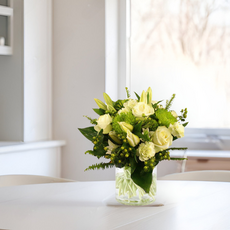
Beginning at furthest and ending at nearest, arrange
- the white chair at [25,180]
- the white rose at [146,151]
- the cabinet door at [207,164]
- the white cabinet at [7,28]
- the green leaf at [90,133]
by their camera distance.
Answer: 1. the white cabinet at [7,28]
2. the cabinet door at [207,164]
3. the white chair at [25,180]
4. the green leaf at [90,133]
5. the white rose at [146,151]

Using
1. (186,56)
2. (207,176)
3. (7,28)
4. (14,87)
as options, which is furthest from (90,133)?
(186,56)

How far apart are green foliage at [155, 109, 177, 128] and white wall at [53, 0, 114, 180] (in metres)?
1.57

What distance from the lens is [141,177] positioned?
3.61 ft

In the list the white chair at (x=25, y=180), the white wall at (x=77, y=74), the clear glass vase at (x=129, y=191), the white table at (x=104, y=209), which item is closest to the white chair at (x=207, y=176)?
the white table at (x=104, y=209)

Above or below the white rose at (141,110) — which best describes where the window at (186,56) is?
above

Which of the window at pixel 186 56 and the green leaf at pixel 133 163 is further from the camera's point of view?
the window at pixel 186 56

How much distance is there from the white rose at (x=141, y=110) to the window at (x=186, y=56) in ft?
5.80

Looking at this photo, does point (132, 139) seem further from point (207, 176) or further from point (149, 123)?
point (207, 176)

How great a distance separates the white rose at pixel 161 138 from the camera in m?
1.10

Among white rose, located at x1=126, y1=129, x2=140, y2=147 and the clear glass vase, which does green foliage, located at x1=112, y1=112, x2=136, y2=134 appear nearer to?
white rose, located at x1=126, y1=129, x2=140, y2=147

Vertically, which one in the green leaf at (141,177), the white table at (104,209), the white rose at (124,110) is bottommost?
the white table at (104,209)

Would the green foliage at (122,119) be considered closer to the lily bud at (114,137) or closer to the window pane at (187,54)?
the lily bud at (114,137)

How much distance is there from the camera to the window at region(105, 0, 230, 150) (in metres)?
2.80

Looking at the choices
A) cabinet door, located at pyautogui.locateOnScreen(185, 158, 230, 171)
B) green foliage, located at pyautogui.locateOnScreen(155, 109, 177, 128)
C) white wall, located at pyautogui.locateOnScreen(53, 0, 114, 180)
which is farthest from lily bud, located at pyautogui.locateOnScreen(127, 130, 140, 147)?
white wall, located at pyautogui.locateOnScreen(53, 0, 114, 180)
